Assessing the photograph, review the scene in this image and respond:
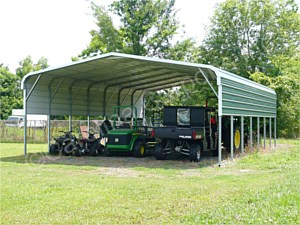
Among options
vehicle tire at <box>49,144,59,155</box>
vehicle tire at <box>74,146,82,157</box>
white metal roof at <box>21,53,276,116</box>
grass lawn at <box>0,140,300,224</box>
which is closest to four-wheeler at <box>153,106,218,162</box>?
grass lawn at <box>0,140,300,224</box>

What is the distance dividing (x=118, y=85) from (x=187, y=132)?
284 inches

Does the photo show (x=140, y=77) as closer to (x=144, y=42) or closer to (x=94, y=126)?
(x=94, y=126)

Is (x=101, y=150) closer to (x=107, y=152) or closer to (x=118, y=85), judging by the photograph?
(x=107, y=152)

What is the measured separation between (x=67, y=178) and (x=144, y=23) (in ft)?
78.0

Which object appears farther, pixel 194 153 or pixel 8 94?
pixel 8 94

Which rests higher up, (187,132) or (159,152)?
(187,132)

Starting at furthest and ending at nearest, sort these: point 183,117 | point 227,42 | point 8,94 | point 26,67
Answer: point 26,67 < point 8,94 < point 227,42 < point 183,117

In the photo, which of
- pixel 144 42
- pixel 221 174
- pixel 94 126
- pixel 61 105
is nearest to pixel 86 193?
pixel 221 174

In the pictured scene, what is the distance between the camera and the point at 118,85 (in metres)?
17.7

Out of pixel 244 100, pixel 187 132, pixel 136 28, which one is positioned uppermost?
pixel 136 28

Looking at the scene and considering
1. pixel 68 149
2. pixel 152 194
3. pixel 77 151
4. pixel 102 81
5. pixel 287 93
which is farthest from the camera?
pixel 287 93

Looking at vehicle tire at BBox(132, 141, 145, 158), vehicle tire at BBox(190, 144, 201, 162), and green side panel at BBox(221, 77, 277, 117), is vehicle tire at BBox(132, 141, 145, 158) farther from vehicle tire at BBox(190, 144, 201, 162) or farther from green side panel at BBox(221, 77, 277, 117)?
green side panel at BBox(221, 77, 277, 117)

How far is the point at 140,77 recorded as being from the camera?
631 inches

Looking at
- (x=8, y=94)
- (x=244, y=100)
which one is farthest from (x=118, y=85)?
(x=8, y=94)
